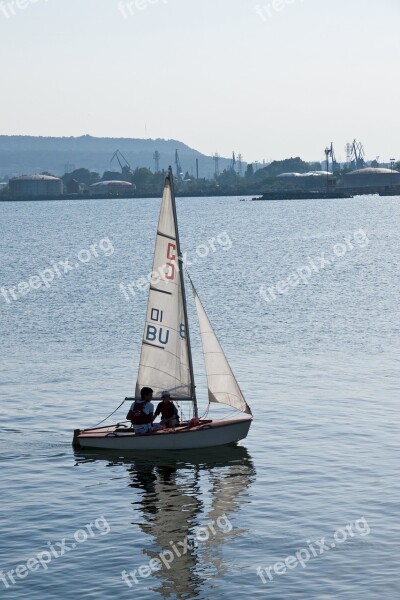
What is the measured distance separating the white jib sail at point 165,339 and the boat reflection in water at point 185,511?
3.17 m

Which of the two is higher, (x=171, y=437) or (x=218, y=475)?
(x=171, y=437)

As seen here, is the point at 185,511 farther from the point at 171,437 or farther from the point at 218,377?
the point at 218,377

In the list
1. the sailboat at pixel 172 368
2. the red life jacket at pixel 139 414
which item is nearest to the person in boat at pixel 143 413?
the red life jacket at pixel 139 414

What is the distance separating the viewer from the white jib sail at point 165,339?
46.5 m

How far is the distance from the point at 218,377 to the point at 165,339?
2689 mm

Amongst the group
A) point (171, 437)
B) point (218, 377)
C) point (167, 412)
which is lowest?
point (171, 437)

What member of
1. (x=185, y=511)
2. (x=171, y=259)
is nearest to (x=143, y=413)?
(x=171, y=259)

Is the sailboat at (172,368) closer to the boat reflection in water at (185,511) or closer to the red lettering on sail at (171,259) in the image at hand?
the red lettering on sail at (171,259)

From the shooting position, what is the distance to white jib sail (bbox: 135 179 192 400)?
46.5 metres

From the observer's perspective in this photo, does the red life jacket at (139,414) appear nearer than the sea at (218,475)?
No

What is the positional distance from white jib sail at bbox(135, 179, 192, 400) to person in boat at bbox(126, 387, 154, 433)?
1330 mm

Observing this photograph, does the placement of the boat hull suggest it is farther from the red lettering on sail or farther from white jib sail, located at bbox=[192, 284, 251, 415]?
the red lettering on sail

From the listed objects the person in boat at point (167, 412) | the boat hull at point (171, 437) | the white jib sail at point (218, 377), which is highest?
the white jib sail at point (218, 377)

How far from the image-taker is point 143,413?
149 ft
